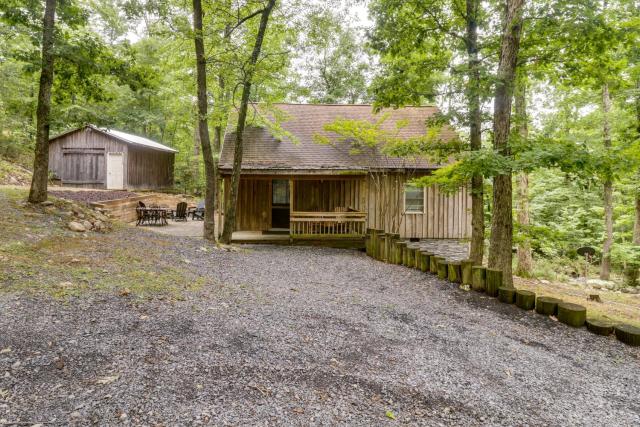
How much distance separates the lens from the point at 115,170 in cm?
2017

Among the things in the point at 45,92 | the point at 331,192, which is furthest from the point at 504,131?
the point at 45,92

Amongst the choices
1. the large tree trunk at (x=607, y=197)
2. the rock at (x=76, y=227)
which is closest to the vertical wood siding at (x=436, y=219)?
the large tree trunk at (x=607, y=197)

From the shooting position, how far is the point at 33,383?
→ 2.80 meters

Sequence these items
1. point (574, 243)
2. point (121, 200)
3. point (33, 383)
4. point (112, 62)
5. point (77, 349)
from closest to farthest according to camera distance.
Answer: point (33, 383) → point (77, 349) → point (112, 62) → point (121, 200) → point (574, 243)

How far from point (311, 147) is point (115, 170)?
1233cm

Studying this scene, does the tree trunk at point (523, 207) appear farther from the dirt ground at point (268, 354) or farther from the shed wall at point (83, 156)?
the shed wall at point (83, 156)

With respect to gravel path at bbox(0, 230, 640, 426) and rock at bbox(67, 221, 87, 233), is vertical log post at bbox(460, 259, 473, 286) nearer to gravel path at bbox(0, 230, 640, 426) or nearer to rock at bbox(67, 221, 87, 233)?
gravel path at bbox(0, 230, 640, 426)

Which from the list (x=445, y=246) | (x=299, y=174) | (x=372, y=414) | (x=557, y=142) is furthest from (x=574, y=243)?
(x=372, y=414)

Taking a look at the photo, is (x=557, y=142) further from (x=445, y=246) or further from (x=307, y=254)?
(x=445, y=246)

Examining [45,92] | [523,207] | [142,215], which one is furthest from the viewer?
[142,215]

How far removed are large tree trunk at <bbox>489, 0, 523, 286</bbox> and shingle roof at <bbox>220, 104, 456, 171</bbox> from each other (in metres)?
5.24

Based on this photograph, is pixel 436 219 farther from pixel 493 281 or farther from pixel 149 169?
pixel 149 169

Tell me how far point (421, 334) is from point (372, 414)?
1.94 m

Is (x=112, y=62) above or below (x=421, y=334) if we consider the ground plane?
above
